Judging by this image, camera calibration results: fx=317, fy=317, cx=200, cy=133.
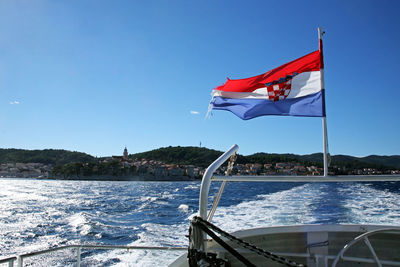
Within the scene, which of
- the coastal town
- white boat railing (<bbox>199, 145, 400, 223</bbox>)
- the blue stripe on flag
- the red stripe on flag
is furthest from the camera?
the coastal town

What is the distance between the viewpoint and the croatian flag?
3.31 meters

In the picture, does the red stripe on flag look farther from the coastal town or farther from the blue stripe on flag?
the coastal town

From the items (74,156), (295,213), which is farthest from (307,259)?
(74,156)

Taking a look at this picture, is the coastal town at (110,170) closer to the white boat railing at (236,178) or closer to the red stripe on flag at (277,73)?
the red stripe on flag at (277,73)

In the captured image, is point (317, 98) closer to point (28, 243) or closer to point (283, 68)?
point (283, 68)

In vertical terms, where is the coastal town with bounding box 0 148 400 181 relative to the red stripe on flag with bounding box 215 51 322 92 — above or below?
below

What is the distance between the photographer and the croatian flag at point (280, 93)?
3309 millimetres

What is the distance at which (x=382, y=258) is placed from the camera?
7.98 ft

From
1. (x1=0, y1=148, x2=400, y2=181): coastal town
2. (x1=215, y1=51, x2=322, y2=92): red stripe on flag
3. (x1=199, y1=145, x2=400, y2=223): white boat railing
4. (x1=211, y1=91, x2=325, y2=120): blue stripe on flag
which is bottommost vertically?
(x1=0, y1=148, x2=400, y2=181): coastal town

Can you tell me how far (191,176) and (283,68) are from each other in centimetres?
8989

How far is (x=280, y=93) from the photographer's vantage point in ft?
11.6

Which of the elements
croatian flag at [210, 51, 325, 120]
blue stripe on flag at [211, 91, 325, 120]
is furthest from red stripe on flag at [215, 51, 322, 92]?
blue stripe on flag at [211, 91, 325, 120]

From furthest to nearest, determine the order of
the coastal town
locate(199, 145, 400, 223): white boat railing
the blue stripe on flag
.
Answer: the coastal town < the blue stripe on flag < locate(199, 145, 400, 223): white boat railing

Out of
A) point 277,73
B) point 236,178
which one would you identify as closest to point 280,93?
point 277,73
